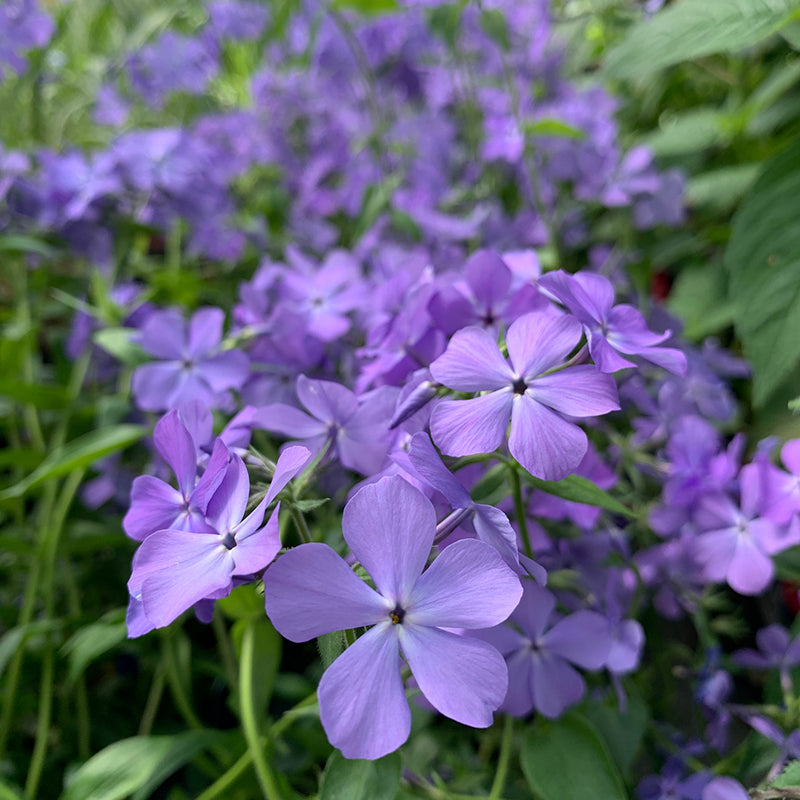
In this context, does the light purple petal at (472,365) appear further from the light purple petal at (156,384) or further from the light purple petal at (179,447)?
the light purple petal at (156,384)

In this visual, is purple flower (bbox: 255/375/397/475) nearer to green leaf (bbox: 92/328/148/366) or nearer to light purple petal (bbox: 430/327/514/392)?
light purple petal (bbox: 430/327/514/392)

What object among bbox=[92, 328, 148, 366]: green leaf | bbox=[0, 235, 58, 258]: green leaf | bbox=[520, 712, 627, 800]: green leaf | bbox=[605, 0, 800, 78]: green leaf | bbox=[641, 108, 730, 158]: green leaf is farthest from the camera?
bbox=[641, 108, 730, 158]: green leaf

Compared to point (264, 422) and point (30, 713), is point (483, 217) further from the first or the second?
point (30, 713)

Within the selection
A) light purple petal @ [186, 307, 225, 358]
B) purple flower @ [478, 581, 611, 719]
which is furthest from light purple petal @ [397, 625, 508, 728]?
light purple petal @ [186, 307, 225, 358]

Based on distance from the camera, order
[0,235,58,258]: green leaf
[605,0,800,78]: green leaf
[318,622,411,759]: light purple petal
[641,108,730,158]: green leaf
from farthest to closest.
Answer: [641,108,730,158]: green leaf, [0,235,58,258]: green leaf, [605,0,800,78]: green leaf, [318,622,411,759]: light purple petal

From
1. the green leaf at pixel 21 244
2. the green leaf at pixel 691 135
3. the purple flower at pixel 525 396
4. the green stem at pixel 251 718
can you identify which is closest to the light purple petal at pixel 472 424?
the purple flower at pixel 525 396

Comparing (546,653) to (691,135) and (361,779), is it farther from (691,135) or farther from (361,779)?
(691,135)

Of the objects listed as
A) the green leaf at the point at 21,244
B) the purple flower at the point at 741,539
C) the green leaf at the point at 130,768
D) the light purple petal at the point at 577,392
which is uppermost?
the light purple petal at the point at 577,392
